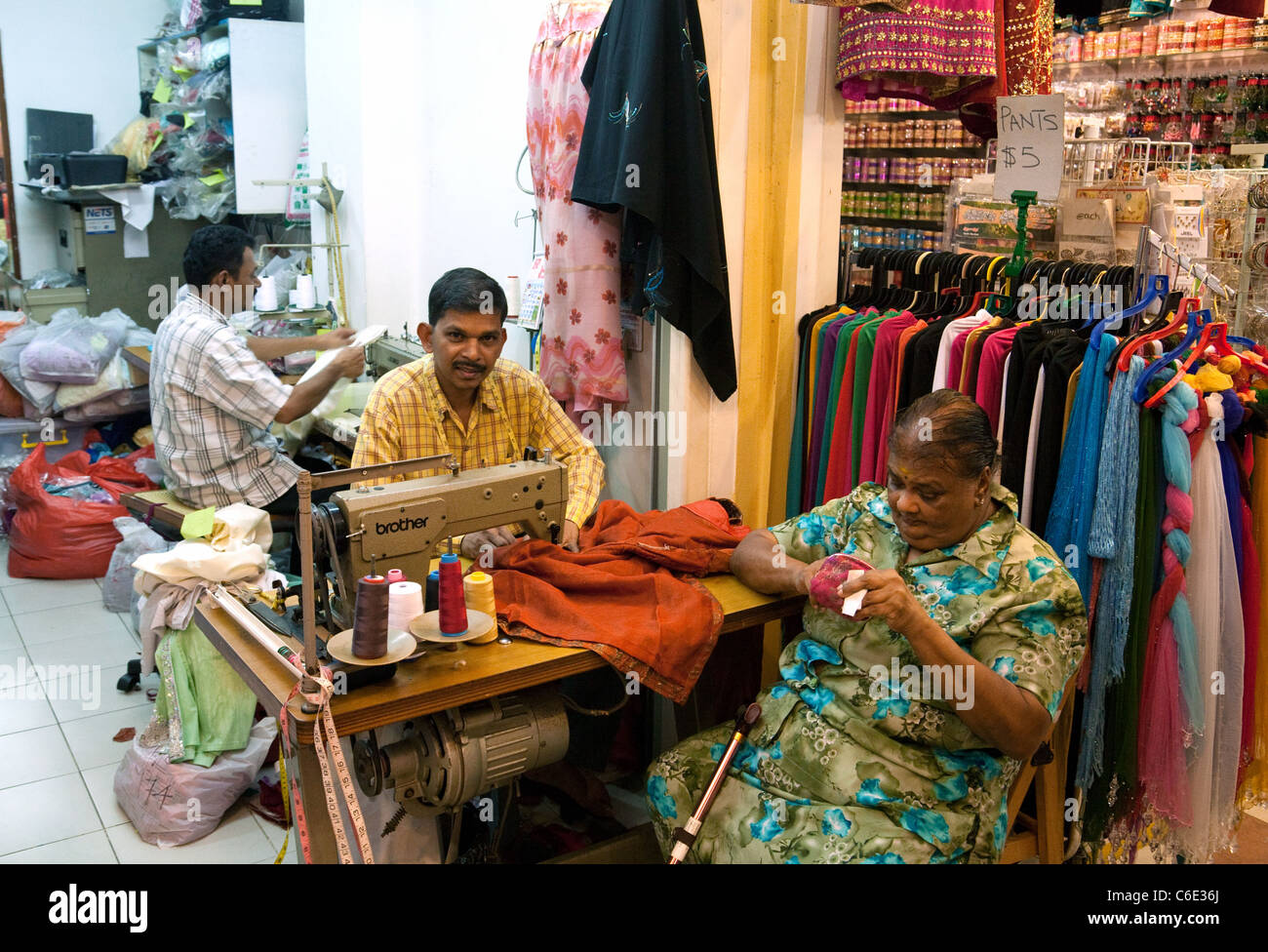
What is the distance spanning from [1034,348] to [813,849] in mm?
1216

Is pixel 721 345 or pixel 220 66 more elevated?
pixel 220 66

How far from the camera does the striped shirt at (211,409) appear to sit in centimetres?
377

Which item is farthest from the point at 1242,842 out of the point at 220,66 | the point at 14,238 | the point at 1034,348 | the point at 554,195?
the point at 14,238

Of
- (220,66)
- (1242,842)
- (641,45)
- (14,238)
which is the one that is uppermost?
(220,66)

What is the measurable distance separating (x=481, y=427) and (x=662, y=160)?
2.66 feet

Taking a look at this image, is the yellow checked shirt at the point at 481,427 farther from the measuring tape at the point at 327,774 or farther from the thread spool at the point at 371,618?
the measuring tape at the point at 327,774

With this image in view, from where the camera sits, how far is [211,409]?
153 inches

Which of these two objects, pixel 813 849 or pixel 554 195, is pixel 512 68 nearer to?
pixel 554 195

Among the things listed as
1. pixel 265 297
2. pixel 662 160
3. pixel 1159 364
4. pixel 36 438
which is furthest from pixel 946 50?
pixel 36 438

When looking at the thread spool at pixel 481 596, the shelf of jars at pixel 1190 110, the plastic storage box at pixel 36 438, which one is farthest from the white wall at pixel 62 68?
the thread spool at pixel 481 596

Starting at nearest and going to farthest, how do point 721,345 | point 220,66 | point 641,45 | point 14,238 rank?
point 641,45 < point 721,345 < point 220,66 < point 14,238

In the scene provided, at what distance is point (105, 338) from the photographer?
5.32m

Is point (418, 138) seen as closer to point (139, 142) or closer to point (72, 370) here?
point (72, 370)
